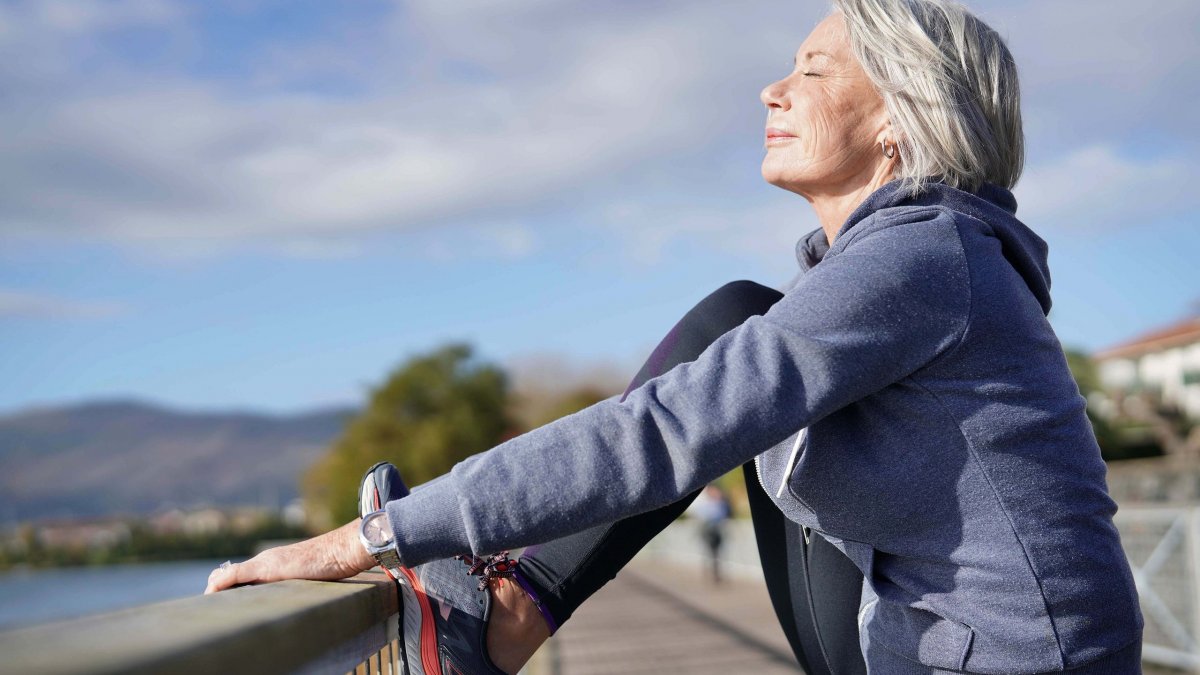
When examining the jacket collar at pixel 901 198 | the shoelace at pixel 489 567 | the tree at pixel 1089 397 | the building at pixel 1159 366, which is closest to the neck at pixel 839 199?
the jacket collar at pixel 901 198

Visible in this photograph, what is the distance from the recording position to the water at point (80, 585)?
42312 millimetres

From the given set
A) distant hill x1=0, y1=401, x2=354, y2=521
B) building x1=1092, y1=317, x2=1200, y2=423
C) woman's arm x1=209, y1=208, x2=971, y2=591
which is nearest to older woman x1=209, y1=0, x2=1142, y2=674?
woman's arm x1=209, y1=208, x2=971, y2=591

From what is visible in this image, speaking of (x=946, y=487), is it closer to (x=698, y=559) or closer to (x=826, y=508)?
(x=826, y=508)

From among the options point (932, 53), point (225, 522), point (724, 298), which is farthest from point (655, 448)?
point (225, 522)

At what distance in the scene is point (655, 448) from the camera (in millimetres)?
1283

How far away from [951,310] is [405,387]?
145 ft

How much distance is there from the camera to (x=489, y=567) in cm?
159

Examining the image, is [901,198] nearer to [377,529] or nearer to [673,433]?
[673,433]

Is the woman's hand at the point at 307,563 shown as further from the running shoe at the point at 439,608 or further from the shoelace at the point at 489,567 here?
the shoelace at the point at 489,567

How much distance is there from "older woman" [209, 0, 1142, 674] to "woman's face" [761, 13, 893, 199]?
53 millimetres

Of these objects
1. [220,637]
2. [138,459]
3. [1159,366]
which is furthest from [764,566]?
[138,459]

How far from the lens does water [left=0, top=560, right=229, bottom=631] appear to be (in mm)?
42312

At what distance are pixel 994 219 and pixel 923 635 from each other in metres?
0.56

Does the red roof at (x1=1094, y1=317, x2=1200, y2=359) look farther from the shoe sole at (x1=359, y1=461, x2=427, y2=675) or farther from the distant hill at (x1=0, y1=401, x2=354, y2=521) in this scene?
the distant hill at (x1=0, y1=401, x2=354, y2=521)
